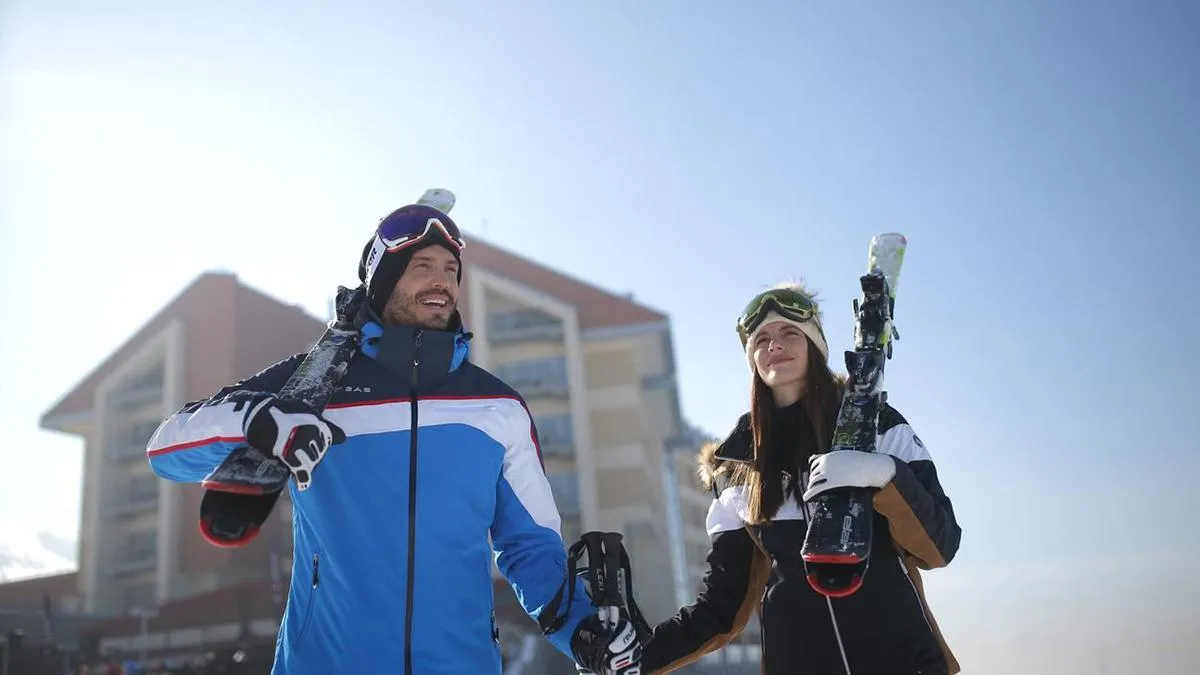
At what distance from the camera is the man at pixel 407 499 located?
8.30 ft

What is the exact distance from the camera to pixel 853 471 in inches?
109

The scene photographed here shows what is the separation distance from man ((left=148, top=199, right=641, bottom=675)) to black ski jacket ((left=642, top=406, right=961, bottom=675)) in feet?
2.06

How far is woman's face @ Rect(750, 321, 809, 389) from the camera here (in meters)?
3.54

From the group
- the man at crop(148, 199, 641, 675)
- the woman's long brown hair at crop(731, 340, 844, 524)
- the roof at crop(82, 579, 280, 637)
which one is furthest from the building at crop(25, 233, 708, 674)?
the man at crop(148, 199, 641, 675)

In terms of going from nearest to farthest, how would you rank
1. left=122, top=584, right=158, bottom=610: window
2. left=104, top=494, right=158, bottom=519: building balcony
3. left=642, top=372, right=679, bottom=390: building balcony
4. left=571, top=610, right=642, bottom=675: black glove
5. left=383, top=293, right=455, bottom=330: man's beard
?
left=571, top=610, right=642, bottom=675: black glove → left=383, top=293, right=455, bottom=330: man's beard → left=642, top=372, right=679, bottom=390: building balcony → left=122, top=584, right=158, bottom=610: window → left=104, top=494, right=158, bottom=519: building balcony

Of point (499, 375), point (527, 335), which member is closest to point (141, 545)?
point (499, 375)

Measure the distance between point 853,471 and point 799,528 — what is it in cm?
52

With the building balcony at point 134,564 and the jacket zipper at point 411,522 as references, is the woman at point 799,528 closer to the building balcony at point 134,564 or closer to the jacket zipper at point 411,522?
the jacket zipper at point 411,522

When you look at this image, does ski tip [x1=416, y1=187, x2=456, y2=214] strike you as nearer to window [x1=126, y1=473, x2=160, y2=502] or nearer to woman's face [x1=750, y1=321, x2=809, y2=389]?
woman's face [x1=750, y1=321, x2=809, y2=389]

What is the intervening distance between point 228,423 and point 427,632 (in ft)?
2.68

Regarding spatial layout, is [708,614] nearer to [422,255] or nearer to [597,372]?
[422,255]

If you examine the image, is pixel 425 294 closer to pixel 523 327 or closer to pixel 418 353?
pixel 418 353

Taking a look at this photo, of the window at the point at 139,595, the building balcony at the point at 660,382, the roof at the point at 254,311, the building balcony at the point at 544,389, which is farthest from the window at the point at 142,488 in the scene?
the building balcony at the point at 660,382

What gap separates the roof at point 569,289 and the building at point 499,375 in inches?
2.1
